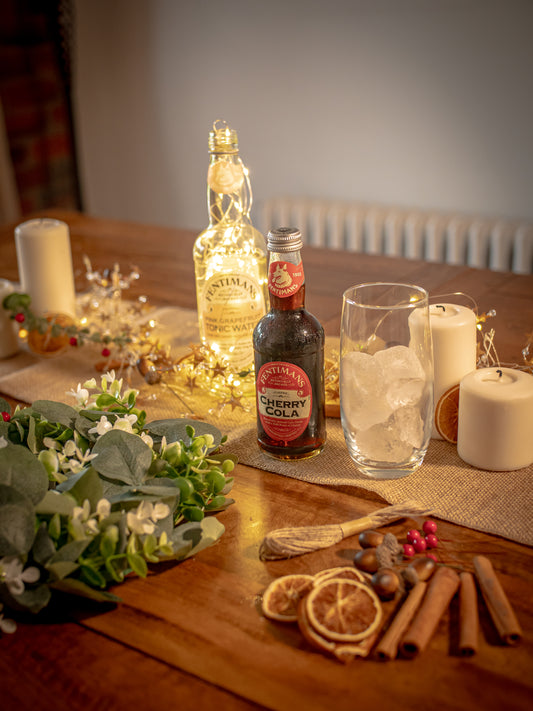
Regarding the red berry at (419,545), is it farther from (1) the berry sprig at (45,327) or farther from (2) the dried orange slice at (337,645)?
(1) the berry sprig at (45,327)

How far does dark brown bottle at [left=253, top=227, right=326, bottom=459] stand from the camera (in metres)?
0.81

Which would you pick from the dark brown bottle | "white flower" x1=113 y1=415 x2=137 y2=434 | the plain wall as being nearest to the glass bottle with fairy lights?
the dark brown bottle

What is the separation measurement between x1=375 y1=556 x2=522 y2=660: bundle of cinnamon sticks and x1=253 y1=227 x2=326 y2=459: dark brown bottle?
25 cm

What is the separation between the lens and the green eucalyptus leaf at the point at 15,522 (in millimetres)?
604

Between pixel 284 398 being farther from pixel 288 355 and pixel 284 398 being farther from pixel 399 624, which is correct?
pixel 399 624

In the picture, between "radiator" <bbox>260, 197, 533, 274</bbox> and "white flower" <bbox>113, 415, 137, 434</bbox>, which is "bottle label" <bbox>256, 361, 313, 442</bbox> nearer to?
"white flower" <bbox>113, 415, 137, 434</bbox>

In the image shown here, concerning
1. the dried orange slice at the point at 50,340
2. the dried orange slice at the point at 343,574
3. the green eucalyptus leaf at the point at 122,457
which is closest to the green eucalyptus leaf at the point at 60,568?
the green eucalyptus leaf at the point at 122,457

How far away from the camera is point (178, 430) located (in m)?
0.82

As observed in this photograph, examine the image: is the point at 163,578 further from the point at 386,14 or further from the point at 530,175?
the point at 386,14

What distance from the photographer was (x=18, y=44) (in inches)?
121

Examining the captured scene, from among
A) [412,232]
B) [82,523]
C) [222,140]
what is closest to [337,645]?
[82,523]

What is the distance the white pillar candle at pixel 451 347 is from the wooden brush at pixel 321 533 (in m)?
0.19

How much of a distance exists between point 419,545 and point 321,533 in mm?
94

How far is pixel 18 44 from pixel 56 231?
2228mm
